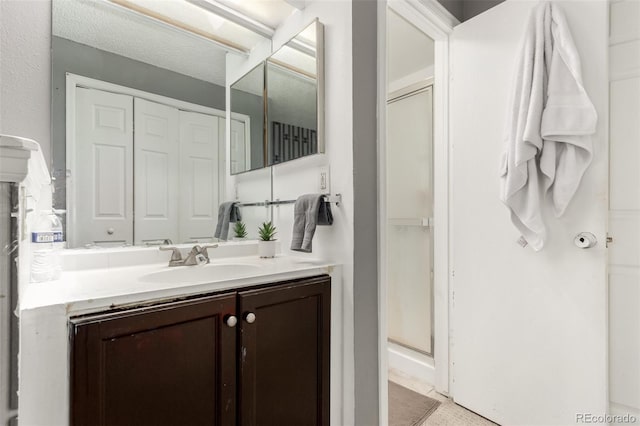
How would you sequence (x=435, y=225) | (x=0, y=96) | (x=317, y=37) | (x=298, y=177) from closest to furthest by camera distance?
(x=0, y=96), (x=317, y=37), (x=298, y=177), (x=435, y=225)

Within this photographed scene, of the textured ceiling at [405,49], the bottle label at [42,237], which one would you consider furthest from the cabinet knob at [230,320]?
the textured ceiling at [405,49]

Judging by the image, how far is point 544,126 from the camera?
1.27m

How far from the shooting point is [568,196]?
125 cm

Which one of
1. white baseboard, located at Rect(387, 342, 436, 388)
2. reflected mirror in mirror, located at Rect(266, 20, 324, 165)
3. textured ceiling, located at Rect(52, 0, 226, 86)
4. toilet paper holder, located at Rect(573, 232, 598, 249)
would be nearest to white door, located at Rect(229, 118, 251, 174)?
reflected mirror in mirror, located at Rect(266, 20, 324, 165)

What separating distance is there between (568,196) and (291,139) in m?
1.21

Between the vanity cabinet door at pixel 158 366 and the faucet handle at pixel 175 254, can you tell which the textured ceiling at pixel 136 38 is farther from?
the vanity cabinet door at pixel 158 366

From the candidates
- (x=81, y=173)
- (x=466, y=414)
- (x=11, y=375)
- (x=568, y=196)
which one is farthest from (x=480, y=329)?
(x=81, y=173)

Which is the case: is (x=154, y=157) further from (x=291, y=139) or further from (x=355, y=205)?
(x=355, y=205)

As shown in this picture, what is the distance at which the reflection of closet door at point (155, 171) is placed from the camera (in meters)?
1.36

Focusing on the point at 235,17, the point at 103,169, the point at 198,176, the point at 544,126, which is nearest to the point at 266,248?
the point at 198,176

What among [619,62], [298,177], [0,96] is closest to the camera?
[0,96]

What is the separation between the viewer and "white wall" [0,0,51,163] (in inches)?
37.5

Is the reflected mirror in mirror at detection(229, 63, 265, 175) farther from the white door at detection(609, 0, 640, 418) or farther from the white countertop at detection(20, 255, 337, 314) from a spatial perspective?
the white door at detection(609, 0, 640, 418)

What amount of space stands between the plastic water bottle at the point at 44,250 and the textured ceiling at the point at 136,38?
671 mm
